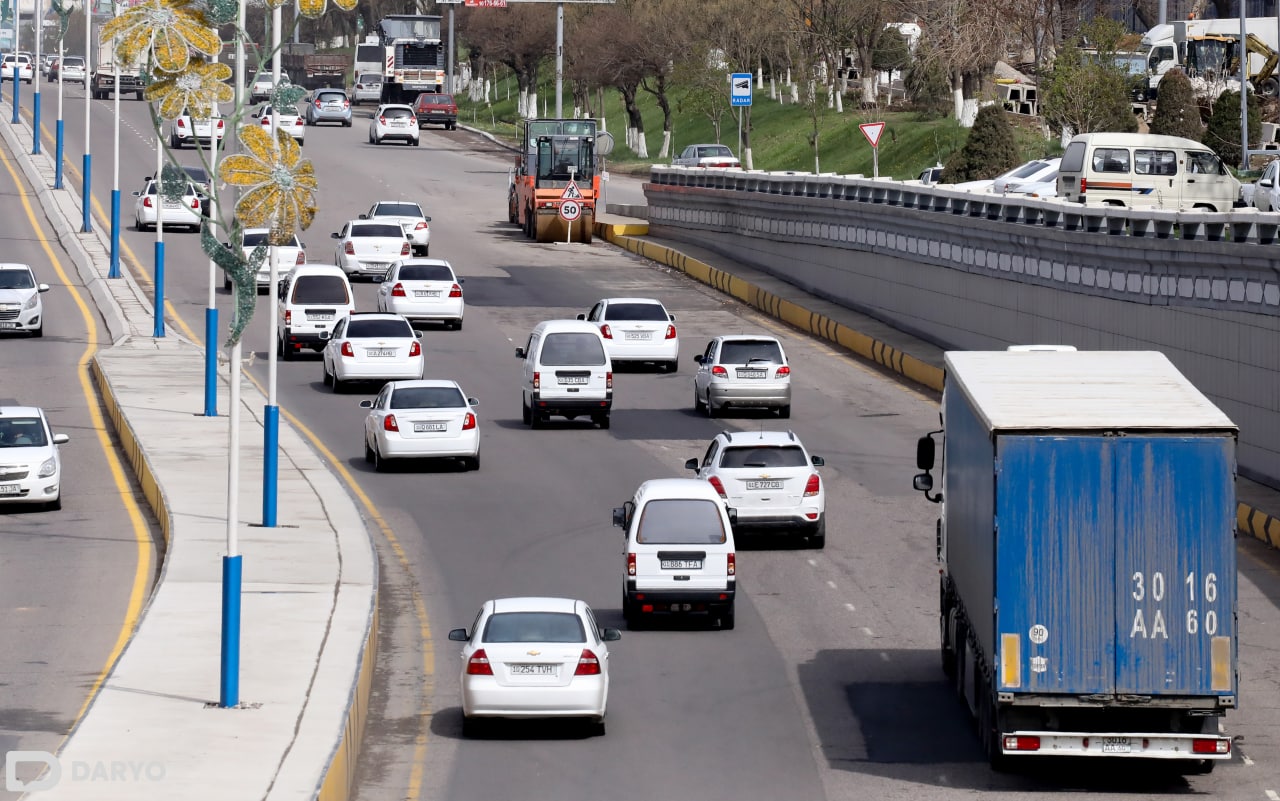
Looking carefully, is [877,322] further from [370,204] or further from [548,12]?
[548,12]

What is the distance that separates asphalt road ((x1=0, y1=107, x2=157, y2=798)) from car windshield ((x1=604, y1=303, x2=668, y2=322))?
10756 mm

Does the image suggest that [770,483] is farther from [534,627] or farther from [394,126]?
[394,126]

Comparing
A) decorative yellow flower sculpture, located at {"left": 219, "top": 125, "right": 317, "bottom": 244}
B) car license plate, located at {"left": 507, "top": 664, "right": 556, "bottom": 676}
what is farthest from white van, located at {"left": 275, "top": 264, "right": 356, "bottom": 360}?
car license plate, located at {"left": 507, "top": 664, "right": 556, "bottom": 676}

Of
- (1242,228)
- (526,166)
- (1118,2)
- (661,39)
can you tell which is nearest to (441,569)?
(1242,228)

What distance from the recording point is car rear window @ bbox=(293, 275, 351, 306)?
42.2 m

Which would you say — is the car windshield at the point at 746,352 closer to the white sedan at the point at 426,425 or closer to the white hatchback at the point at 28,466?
the white sedan at the point at 426,425

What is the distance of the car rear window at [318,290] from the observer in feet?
138

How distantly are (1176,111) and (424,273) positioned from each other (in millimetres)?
26969

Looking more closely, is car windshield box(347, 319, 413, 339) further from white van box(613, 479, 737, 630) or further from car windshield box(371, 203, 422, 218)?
car windshield box(371, 203, 422, 218)

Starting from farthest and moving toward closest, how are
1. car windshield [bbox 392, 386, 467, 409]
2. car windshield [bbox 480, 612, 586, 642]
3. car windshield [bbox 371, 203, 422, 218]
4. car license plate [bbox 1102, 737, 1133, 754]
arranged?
car windshield [bbox 371, 203, 422, 218] → car windshield [bbox 392, 386, 467, 409] → car windshield [bbox 480, 612, 586, 642] → car license plate [bbox 1102, 737, 1133, 754]

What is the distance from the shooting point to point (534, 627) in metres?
18.3

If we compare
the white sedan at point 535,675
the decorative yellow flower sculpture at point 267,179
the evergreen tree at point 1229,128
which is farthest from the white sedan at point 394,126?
the white sedan at point 535,675

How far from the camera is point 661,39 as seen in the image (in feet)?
310

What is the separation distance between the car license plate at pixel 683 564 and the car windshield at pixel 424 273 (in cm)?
2457
